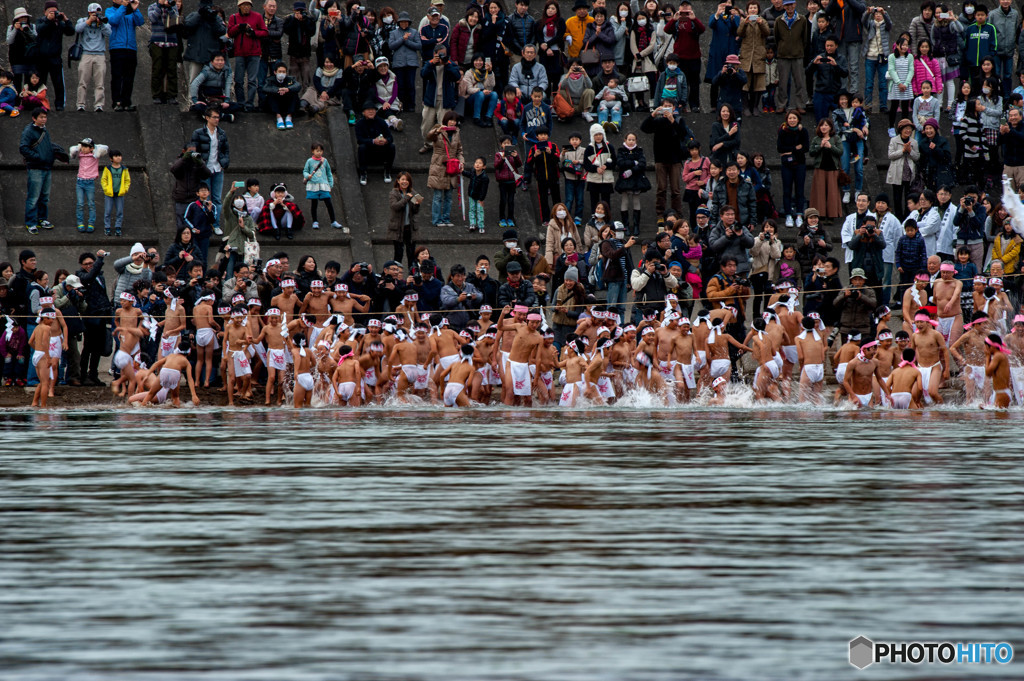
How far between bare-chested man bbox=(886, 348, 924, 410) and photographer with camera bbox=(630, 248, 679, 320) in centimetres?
354

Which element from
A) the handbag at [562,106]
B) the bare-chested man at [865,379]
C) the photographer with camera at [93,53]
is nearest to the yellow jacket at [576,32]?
the handbag at [562,106]

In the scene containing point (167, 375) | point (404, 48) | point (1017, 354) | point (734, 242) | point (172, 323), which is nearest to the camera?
Result: point (1017, 354)

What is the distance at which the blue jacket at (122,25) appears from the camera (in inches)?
933

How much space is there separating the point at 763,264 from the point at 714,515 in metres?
10.8

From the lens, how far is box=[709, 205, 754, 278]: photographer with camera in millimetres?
21297

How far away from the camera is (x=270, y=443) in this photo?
53.5ft

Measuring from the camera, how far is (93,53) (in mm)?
24312

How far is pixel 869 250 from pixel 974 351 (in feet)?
9.41

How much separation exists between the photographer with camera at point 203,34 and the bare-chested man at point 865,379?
11839 millimetres

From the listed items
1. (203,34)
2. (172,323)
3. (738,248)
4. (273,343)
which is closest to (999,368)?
(738,248)

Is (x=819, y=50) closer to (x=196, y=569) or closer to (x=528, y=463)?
(x=528, y=463)

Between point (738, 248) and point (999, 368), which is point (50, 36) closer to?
point (738, 248)

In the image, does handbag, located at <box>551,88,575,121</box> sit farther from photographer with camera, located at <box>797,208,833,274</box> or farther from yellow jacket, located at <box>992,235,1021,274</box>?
yellow jacket, located at <box>992,235,1021,274</box>

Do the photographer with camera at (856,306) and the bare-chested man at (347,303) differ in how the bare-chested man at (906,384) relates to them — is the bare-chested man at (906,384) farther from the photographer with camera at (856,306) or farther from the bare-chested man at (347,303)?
the bare-chested man at (347,303)
